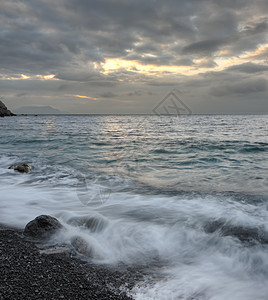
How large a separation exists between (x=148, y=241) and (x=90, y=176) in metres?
5.56

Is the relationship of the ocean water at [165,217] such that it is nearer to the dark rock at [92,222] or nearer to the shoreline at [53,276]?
the dark rock at [92,222]

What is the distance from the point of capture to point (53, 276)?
9.37 feet

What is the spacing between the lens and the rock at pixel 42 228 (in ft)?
13.2

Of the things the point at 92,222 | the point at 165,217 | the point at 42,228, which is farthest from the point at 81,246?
Answer: the point at 165,217

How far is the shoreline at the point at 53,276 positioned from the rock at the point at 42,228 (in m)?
0.34

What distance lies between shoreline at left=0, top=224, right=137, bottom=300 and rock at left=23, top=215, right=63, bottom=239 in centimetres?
34

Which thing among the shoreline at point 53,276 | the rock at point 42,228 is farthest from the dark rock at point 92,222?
the shoreline at point 53,276

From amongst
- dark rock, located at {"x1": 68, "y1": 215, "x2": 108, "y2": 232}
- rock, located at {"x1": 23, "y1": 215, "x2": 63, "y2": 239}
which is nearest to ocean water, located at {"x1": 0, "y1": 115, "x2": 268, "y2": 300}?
dark rock, located at {"x1": 68, "y1": 215, "x2": 108, "y2": 232}

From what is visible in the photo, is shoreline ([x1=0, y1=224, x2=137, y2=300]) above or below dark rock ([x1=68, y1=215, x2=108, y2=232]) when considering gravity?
above

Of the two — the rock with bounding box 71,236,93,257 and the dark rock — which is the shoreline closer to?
the rock with bounding box 71,236,93,257

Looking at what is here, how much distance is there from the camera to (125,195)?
6984mm

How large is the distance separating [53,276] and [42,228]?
142 cm

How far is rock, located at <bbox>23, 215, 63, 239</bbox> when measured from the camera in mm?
4035

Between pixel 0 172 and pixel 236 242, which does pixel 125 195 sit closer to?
pixel 236 242
